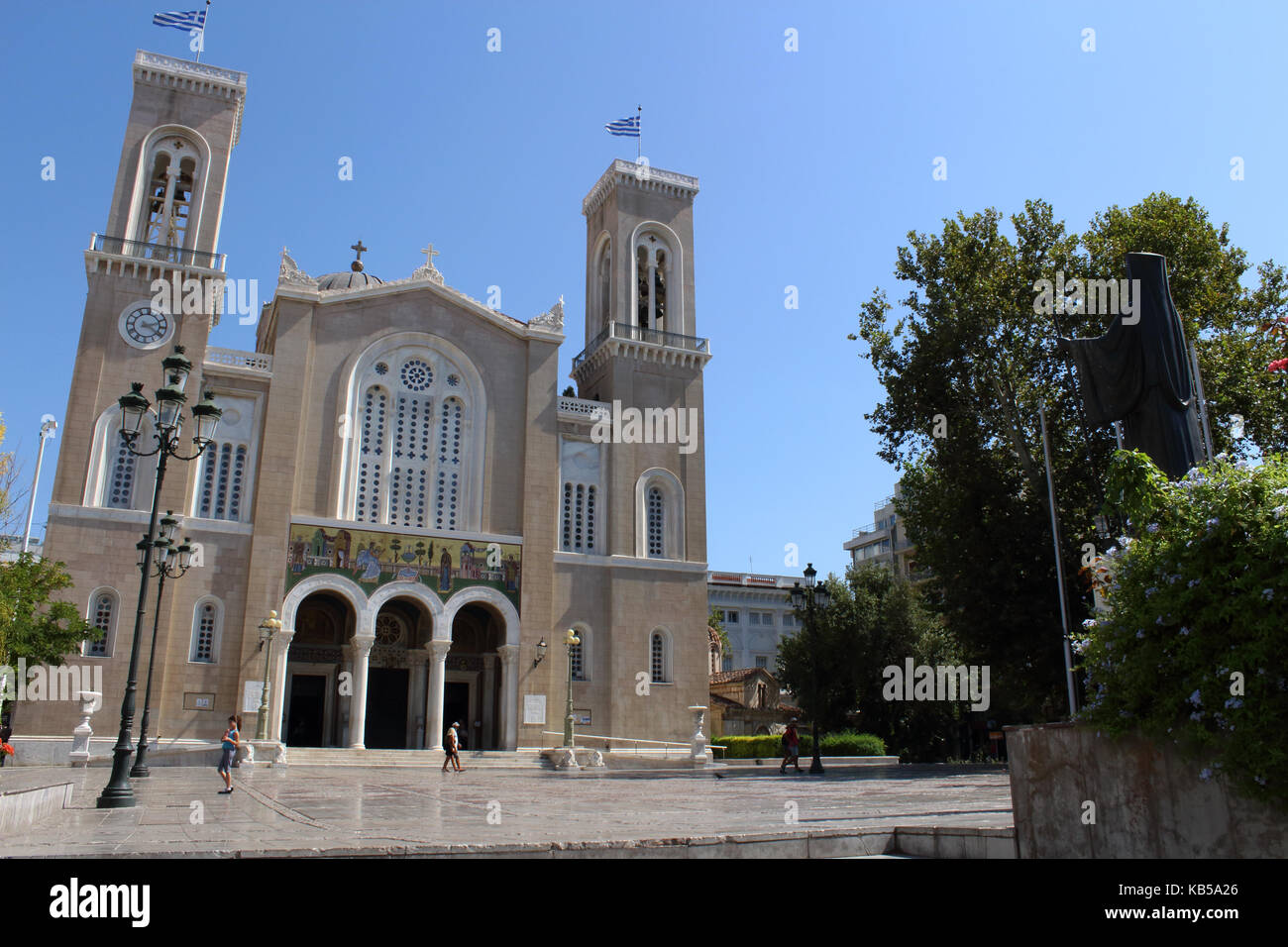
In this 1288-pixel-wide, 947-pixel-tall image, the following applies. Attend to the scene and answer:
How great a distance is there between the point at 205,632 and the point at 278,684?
2.79 metres

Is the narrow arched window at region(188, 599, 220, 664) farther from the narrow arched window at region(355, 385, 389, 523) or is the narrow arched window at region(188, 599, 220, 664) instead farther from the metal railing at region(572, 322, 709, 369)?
the metal railing at region(572, 322, 709, 369)

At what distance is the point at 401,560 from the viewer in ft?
109

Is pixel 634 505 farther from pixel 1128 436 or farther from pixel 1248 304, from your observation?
pixel 1128 436

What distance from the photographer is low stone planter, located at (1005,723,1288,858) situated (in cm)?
585

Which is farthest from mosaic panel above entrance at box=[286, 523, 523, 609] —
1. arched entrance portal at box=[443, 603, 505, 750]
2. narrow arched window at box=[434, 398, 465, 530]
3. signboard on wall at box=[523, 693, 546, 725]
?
signboard on wall at box=[523, 693, 546, 725]

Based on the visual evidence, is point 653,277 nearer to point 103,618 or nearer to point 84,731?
point 103,618

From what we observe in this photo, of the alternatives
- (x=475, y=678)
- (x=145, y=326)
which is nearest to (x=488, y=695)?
(x=475, y=678)

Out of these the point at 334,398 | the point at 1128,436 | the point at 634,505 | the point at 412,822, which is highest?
the point at 334,398

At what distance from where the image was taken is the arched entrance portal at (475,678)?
35469 mm

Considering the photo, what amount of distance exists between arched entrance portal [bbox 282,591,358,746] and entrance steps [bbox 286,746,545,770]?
8.82 ft

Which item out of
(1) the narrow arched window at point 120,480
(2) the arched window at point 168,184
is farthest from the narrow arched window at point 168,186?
(1) the narrow arched window at point 120,480
